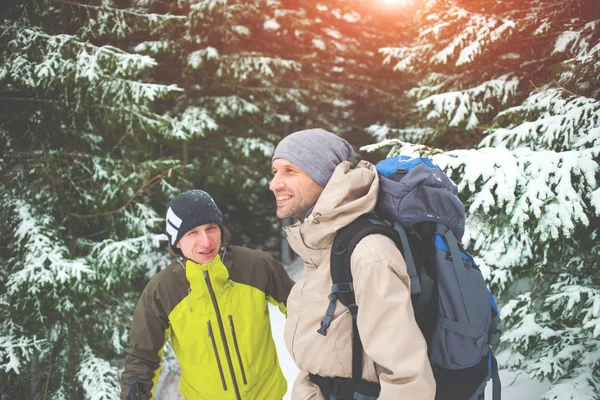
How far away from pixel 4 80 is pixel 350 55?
13.4 meters

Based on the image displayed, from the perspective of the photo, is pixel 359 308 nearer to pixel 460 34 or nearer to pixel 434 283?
pixel 434 283

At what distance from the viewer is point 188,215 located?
2840mm

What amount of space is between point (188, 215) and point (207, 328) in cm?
91

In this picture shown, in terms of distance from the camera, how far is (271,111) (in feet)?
42.6

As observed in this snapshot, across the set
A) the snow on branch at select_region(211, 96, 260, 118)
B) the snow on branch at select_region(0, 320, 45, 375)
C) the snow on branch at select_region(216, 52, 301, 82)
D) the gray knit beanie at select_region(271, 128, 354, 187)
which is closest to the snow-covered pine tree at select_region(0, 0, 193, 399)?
the snow on branch at select_region(0, 320, 45, 375)

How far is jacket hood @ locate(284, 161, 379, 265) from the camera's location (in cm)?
170

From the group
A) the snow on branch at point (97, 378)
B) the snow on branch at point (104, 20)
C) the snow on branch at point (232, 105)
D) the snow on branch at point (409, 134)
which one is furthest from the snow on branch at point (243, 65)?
the snow on branch at point (97, 378)

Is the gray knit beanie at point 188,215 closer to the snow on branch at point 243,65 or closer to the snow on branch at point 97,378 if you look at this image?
the snow on branch at point 97,378

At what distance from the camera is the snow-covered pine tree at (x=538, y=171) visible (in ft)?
9.68

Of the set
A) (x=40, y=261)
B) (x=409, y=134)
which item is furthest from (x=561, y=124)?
(x=40, y=261)

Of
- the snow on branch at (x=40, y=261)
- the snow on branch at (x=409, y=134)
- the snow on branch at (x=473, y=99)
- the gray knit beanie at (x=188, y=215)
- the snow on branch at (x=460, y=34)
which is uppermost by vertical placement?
the snow on branch at (x=460, y=34)

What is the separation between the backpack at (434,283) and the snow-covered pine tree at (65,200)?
525cm

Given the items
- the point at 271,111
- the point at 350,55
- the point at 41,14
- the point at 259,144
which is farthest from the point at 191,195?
the point at 350,55

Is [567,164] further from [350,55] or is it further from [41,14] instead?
[350,55]
